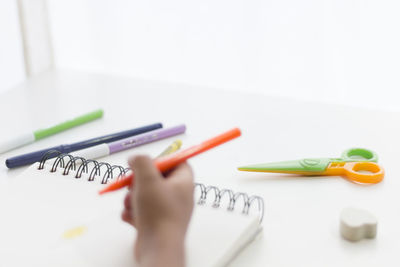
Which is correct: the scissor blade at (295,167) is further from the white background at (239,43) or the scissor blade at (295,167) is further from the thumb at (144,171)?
the white background at (239,43)

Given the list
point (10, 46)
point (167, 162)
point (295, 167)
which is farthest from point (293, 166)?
point (10, 46)

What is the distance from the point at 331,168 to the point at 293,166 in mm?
46

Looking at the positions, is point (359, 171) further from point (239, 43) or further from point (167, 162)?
point (239, 43)

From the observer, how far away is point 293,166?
69cm

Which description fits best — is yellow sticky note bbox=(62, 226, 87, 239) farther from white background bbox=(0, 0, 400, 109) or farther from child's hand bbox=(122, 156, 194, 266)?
white background bbox=(0, 0, 400, 109)

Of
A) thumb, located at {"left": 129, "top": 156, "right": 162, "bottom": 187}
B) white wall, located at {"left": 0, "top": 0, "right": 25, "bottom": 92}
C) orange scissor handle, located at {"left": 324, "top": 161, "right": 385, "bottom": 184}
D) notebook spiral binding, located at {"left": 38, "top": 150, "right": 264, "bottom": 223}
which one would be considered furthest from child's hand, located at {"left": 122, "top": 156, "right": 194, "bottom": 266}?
white wall, located at {"left": 0, "top": 0, "right": 25, "bottom": 92}

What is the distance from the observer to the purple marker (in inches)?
29.5

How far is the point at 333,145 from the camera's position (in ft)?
2.54

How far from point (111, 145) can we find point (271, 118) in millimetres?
253

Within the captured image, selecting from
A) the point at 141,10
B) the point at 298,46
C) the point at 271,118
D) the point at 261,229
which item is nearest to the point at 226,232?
the point at 261,229

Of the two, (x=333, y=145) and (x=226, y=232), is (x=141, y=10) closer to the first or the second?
(x=333, y=145)

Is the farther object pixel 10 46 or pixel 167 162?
pixel 10 46

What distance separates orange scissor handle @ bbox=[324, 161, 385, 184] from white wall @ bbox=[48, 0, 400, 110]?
394 millimetres

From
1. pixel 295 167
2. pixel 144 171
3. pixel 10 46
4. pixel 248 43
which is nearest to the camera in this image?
pixel 144 171
